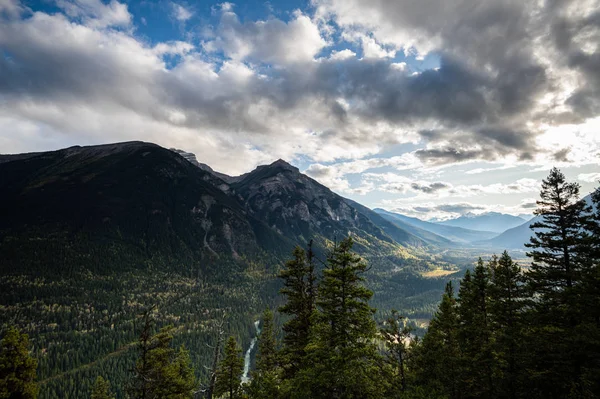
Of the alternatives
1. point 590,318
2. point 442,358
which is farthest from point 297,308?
point 590,318

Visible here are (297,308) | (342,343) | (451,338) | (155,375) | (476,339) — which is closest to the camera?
(342,343)

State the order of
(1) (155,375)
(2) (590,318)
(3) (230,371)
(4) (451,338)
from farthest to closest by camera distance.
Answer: (3) (230,371), (4) (451,338), (1) (155,375), (2) (590,318)

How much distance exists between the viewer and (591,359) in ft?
59.8

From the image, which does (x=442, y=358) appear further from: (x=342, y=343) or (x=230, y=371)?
(x=230, y=371)

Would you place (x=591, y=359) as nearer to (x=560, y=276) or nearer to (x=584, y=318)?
(x=584, y=318)

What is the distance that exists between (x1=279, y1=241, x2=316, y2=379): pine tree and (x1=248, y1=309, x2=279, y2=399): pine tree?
62.5 inches

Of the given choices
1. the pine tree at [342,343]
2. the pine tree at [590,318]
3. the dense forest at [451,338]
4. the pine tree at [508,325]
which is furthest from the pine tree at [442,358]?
the pine tree at [342,343]

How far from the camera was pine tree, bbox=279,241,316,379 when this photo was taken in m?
24.7

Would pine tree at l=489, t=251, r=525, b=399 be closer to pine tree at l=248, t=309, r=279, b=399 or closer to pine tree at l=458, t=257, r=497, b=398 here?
pine tree at l=458, t=257, r=497, b=398

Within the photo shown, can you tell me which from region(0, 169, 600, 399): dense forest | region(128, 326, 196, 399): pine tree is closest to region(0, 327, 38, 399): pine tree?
region(0, 169, 600, 399): dense forest

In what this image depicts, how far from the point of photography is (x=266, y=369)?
37344 millimetres

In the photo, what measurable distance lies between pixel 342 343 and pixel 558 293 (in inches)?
725

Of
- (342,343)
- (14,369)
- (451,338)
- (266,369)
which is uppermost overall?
(342,343)

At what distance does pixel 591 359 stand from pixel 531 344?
3.79m
